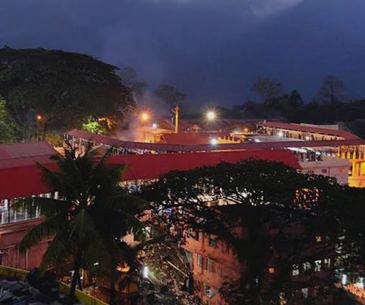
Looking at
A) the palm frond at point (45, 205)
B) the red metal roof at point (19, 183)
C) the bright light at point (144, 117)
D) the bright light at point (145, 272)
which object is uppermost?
the bright light at point (144, 117)

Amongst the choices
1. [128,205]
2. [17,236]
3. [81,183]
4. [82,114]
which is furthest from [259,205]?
[82,114]

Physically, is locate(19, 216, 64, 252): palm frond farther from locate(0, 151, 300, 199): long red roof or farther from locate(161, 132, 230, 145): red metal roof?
locate(161, 132, 230, 145): red metal roof

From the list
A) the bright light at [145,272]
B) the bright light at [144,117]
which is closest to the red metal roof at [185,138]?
the bright light at [144,117]

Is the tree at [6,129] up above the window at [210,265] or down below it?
above

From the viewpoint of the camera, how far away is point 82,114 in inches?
2030

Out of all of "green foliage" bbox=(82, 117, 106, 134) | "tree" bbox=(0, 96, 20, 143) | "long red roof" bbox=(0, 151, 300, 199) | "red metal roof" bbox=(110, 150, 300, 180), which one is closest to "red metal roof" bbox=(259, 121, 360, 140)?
"long red roof" bbox=(0, 151, 300, 199)

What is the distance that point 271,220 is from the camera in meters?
21.5

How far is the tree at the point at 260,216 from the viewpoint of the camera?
20.4 m

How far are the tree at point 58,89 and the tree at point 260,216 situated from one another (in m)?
31.0

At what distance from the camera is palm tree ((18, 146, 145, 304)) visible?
15859mm

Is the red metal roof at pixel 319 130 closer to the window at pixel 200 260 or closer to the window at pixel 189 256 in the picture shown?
the window at pixel 189 256

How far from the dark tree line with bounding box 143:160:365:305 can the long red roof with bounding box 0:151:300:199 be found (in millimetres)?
3320

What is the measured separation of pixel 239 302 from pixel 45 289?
734 cm

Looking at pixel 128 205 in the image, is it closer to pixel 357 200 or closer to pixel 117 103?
pixel 357 200
